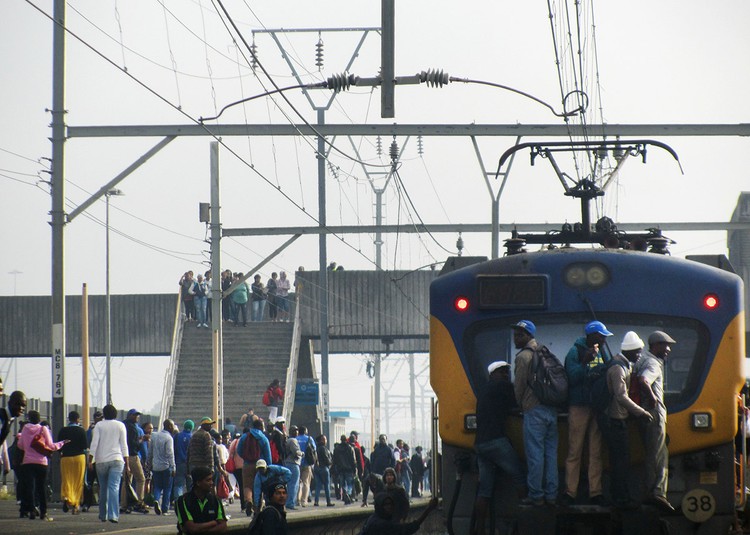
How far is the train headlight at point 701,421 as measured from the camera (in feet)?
36.5

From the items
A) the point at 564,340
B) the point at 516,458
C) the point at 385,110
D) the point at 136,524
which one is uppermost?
the point at 385,110

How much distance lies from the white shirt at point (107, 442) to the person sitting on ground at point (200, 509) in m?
8.53

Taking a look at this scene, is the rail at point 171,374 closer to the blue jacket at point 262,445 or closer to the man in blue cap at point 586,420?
the blue jacket at point 262,445

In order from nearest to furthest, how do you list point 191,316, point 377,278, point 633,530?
point 633,530
point 191,316
point 377,278

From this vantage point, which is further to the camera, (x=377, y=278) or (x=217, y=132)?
(x=377, y=278)

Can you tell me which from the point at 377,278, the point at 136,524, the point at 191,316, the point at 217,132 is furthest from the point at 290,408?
the point at 136,524

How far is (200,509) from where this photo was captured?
39.1ft

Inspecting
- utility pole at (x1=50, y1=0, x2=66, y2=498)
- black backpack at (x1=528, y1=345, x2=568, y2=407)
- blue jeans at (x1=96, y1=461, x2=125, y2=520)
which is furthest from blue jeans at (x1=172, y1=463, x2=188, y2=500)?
black backpack at (x1=528, y1=345, x2=568, y2=407)

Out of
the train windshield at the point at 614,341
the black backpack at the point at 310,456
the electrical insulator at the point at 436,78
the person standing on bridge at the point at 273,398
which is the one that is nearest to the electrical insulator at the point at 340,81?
the electrical insulator at the point at 436,78

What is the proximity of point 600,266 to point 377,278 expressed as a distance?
36291 millimetres

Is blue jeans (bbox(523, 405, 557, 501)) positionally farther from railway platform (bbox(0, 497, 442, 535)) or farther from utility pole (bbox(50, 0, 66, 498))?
utility pole (bbox(50, 0, 66, 498))

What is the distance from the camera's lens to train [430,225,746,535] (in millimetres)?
11062

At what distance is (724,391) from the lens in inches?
442

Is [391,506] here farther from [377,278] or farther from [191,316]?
[377,278]
